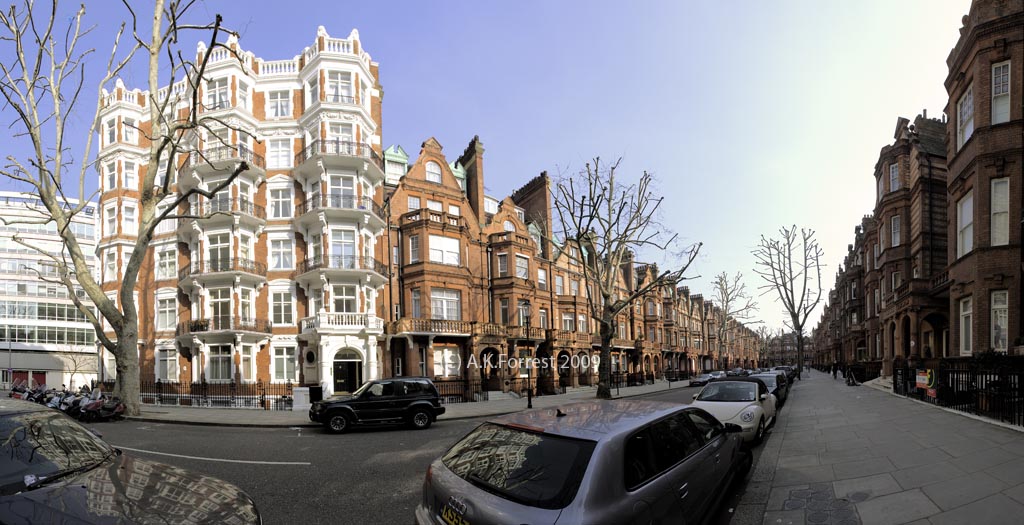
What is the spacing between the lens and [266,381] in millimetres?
25641

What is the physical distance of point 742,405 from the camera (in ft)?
32.6

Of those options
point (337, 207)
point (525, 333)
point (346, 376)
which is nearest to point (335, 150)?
point (337, 207)

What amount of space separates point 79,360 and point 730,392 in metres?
75.4

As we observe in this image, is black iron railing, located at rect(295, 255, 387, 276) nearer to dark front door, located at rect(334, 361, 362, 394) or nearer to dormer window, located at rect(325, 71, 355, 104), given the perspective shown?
dark front door, located at rect(334, 361, 362, 394)

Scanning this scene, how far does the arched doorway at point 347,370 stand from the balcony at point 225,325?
4.55 m

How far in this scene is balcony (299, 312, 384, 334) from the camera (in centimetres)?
2472

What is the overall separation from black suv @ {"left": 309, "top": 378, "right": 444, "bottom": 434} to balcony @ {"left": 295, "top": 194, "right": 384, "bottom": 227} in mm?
14154

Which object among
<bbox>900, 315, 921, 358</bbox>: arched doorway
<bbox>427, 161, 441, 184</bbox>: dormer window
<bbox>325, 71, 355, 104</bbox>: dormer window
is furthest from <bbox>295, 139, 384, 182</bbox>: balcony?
<bbox>900, 315, 921, 358</bbox>: arched doorway

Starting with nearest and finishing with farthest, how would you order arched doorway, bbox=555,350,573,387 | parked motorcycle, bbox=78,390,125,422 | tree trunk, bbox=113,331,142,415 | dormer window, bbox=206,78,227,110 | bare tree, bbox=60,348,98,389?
parked motorcycle, bbox=78,390,125,422 → tree trunk, bbox=113,331,142,415 → dormer window, bbox=206,78,227,110 → arched doorway, bbox=555,350,573,387 → bare tree, bbox=60,348,98,389

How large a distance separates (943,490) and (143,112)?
4058cm

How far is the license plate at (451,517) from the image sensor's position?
3.28 metres

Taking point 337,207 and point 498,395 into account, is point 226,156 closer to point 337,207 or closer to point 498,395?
point 337,207

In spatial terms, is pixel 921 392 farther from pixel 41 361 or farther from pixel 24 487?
pixel 41 361

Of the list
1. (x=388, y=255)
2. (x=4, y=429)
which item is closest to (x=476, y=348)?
(x=388, y=255)
